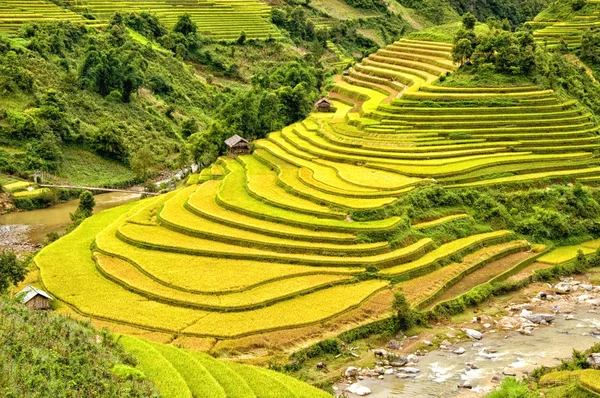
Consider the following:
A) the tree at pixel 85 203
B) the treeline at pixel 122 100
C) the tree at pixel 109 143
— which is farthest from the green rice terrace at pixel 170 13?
the tree at pixel 85 203

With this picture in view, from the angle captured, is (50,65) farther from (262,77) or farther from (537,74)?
(537,74)

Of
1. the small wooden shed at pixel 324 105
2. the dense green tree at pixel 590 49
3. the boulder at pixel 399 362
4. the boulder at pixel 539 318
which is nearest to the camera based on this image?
the boulder at pixel 399 362

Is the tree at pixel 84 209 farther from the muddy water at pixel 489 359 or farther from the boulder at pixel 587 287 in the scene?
the boulder at pixel 587 287

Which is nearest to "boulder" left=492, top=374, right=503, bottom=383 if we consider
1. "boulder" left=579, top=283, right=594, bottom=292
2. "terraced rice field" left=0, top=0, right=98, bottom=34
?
"boulder" left=579, top=283, right=594, bottom=292

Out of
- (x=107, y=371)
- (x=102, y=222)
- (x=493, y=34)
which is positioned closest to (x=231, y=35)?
(x=493, y=34)

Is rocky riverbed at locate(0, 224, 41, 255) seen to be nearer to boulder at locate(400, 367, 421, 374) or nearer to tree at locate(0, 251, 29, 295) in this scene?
tree at locate(0, 251, 29, 295)

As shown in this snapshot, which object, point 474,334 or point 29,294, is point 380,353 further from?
point 29,294
